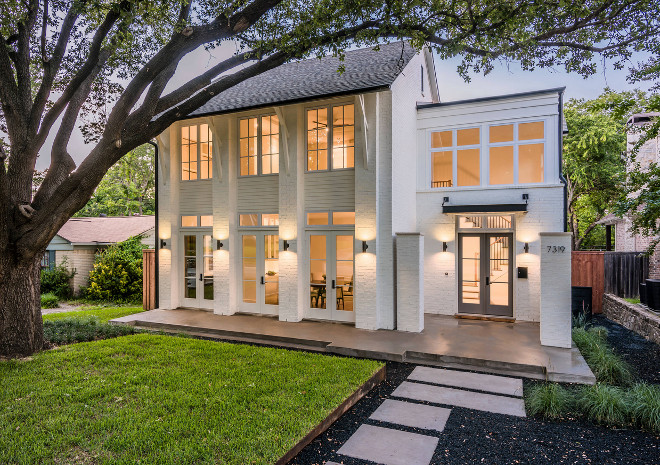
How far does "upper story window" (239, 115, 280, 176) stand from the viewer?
373 inches

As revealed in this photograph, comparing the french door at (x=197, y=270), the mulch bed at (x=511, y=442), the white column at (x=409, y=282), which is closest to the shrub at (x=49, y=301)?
the french door at (x=197, y=270)

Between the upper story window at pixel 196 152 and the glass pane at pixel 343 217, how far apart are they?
3807mm

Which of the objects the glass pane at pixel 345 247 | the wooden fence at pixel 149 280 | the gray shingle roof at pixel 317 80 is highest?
the gray shingle roof at pixel 317 80

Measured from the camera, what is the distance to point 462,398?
5016mm

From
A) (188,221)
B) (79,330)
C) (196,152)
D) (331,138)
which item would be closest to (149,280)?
(188,221)

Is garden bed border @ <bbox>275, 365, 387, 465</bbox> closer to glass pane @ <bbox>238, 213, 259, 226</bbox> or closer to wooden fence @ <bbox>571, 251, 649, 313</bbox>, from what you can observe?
glass pane @ <bbox>238, 213, 259, 226</bbox>

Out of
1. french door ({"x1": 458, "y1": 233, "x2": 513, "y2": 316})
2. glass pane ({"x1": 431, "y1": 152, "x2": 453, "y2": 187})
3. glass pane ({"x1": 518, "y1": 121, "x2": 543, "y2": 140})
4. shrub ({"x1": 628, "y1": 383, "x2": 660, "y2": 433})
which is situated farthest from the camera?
glass pane ({"x1": 431, "y1": 152, "x2": 453, "y2": 187})

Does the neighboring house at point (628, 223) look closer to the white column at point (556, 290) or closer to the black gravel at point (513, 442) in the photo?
the white column at point (556, 290)

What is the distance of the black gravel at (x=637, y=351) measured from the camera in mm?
5891

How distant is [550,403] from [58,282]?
632 inches

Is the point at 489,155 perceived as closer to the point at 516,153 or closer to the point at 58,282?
the point at 516,153

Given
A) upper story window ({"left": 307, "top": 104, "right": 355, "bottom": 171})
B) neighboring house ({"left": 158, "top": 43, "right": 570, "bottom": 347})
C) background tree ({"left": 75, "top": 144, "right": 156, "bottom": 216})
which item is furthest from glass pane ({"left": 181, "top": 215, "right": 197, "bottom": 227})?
background tree ({"left": 75, "top": 144, "right": 156, "bottom": 216})

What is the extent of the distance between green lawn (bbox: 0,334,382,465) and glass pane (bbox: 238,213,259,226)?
3.83m

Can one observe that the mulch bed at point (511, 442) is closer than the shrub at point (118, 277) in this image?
Yes
